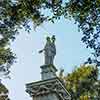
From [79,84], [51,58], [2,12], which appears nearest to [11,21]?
[2,12]

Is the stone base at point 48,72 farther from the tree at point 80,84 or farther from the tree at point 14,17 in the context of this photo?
the tree at point 80,84

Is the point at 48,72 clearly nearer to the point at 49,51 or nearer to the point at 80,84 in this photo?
the point at 49,51

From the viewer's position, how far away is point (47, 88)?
1686 centimetres

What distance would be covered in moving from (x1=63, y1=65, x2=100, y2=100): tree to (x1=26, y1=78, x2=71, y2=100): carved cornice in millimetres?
14756

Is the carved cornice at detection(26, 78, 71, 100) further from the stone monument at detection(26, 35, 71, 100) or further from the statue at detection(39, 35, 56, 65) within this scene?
the statue at detection(39, 35, 56, 65)

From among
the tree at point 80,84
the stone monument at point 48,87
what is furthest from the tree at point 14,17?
the tree at point 80,84

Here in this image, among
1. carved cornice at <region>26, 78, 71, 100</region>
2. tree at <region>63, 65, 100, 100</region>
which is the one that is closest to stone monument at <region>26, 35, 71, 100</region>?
carved cornice at <region>26, 78, 71, 100</region>

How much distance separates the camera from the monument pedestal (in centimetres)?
1678

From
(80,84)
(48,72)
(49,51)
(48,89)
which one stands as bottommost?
(80,84)

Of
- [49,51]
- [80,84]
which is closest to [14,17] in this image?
[49,51]

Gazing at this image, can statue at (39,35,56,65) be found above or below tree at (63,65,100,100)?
above

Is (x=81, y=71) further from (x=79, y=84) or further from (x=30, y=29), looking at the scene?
(x=30, y=29)

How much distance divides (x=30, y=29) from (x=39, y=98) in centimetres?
291

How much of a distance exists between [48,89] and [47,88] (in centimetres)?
6
